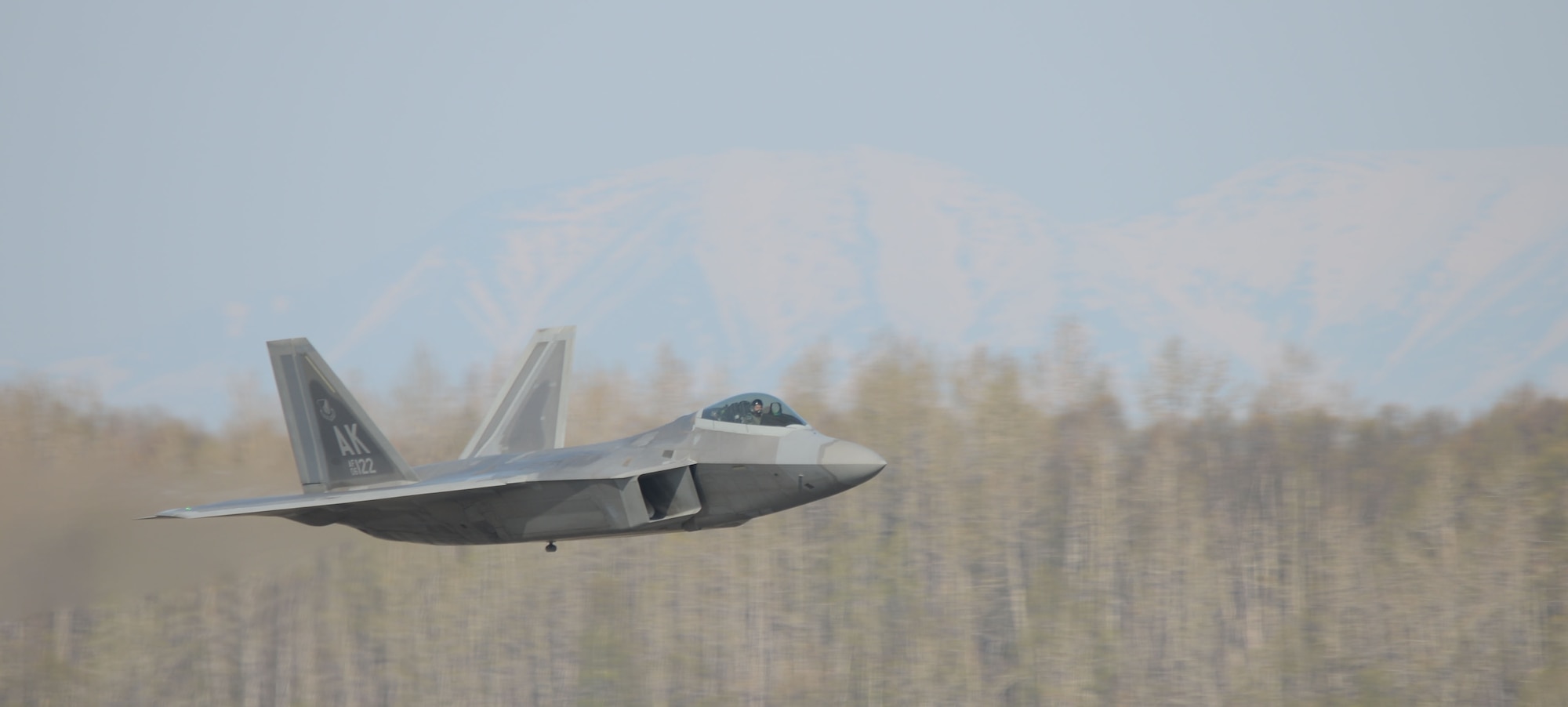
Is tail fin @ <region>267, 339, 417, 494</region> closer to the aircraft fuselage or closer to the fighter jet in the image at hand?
the fighter jet

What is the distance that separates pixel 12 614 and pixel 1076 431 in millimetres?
46759

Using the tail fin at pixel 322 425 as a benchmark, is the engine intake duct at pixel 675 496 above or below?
below

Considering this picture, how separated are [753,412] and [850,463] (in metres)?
1.78

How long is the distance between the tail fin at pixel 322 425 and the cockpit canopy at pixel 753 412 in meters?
4.87

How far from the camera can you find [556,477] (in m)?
19.7

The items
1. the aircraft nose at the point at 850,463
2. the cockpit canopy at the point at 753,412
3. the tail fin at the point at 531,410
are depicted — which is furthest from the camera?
the tail fin at the point at 531,410

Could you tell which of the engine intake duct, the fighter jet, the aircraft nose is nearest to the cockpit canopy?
the fighter jet

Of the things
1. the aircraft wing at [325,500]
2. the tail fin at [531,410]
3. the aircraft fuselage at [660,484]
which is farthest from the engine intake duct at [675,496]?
the tail fin at [531,410]

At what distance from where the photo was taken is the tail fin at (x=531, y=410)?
25219 mm

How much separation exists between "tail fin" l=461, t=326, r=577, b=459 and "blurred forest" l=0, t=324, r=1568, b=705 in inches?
1299

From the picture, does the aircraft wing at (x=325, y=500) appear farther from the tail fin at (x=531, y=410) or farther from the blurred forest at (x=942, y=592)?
the blurred forest at (x=942, y=592)

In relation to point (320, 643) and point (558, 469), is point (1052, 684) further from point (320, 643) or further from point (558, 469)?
point (558, 469)

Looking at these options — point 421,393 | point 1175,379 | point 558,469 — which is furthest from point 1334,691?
point 558,469

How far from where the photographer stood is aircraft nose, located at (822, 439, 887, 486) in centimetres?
1889
